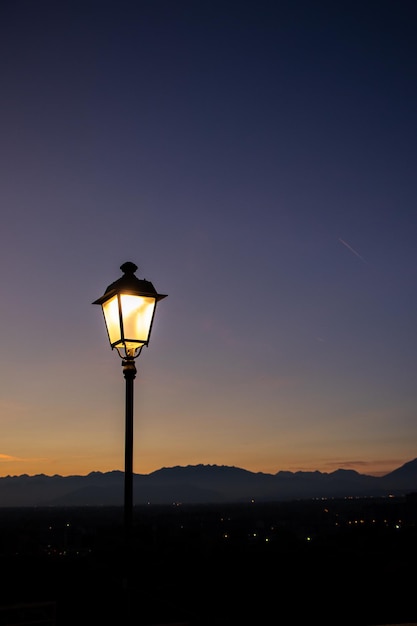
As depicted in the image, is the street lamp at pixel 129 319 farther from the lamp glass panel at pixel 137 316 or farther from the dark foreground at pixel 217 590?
the dark foreground at pixel 217 590

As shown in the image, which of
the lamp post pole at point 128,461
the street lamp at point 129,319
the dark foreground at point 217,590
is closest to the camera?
the lamp post pole at point 128,461

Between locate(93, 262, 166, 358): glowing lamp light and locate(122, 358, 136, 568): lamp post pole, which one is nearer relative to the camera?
locate(122, 358, 136, 568): lamp post pole

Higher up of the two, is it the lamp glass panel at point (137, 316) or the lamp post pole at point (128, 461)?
the lamp glass panel at point (137, 316)

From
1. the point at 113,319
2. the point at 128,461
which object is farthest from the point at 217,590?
the point at 113,319

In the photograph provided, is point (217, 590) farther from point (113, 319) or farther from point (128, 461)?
point (113, 319)

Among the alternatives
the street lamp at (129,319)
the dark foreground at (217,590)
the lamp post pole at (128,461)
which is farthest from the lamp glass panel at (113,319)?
the dark foreground at (217,590)

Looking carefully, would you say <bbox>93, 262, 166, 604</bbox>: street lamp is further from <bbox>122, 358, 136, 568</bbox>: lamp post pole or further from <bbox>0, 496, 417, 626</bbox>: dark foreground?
<bbox>0, 496, 417, 626</bbox>: dark foreground

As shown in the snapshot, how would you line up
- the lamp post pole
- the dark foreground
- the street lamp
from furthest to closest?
the dark foreground < the street lamp < the lamp post pole

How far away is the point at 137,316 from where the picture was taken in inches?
235

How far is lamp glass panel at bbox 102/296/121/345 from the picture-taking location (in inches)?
235

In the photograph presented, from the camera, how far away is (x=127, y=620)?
5.17m

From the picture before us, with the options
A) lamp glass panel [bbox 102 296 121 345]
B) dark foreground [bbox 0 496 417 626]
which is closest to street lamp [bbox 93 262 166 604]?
lamp glass panel [bbox 102 296 121 345]

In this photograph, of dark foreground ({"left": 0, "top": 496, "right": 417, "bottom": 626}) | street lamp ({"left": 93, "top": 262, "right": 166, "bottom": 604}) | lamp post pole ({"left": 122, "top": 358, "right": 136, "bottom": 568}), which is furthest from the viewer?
dark foreground ({"left": 0, "top": 496, "right": 417, "bottom": 626})

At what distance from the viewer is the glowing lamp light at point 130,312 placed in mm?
5910
